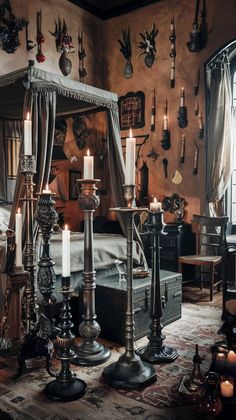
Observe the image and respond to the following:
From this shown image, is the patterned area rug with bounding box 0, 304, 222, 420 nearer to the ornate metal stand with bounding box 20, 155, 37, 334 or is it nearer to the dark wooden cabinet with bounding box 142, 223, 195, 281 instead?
the ornate metal stand with bounding box 20, 155, 37, 334

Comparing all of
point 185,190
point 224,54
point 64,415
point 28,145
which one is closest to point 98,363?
point 64,415

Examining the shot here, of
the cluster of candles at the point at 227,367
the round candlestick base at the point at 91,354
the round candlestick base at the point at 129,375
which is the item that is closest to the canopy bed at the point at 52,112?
the round candlestick base at the point at 91,354

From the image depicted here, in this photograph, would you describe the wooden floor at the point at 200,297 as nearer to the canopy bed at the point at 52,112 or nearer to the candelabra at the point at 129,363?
the canopy bed at the point at 52,112

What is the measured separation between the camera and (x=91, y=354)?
2.76 meters

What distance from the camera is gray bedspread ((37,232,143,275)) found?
3.34 metres

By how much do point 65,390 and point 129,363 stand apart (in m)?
0.42

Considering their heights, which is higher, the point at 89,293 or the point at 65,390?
the point at 89,293

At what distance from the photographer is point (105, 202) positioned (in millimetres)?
6637

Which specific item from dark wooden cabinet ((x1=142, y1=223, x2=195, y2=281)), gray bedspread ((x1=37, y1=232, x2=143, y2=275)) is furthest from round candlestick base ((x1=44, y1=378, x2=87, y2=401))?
dark wooden cabinet ((x1=142, y1=223, x2=195, y2=281))

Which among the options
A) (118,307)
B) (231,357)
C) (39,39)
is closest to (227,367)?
(231,357)

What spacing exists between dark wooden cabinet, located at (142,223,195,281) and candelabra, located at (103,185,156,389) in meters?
2.75

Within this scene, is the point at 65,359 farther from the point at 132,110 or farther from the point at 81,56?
the point at 81,56

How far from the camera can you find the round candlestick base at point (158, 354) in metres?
2.73

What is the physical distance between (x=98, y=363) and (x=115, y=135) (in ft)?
7.44
